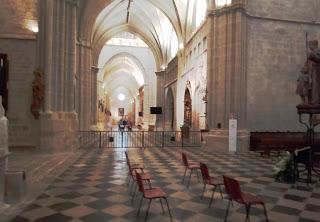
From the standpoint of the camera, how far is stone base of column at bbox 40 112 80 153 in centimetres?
1305

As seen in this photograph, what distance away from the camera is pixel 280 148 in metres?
13.8

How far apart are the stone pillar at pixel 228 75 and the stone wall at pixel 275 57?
69 cm

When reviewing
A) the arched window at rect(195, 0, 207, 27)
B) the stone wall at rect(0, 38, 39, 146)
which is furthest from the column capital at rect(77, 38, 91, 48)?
the stone wall at rect(0, 38, 39, 146)

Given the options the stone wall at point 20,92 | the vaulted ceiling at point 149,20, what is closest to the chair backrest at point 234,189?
the stone wall at point 20,92

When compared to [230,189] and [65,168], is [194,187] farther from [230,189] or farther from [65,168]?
[65,168]

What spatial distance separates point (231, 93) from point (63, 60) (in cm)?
860

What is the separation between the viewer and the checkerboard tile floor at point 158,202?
5.26 m

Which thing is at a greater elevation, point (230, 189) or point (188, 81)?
point (188, 81)

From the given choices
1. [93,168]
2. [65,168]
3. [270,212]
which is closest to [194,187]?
[270,212]

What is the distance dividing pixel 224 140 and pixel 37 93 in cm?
933

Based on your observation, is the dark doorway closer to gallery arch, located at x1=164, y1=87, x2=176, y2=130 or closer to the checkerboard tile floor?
the checkerboard tile floor

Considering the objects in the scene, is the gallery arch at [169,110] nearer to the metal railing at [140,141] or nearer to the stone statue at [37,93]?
the metal railing at [140,141]

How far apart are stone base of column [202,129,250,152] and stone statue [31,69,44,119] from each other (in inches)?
342

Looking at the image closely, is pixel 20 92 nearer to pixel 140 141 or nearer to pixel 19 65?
pixel 19 65
